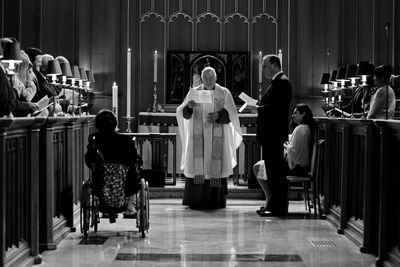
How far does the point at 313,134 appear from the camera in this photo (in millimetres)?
9102

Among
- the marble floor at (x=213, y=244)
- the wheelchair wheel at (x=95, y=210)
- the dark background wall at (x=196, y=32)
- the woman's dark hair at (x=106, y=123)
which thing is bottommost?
the marble floor at (x=213, y=244)

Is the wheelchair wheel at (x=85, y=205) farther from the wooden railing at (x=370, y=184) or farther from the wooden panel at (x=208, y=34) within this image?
the wooden panel at (x=208, y=34)

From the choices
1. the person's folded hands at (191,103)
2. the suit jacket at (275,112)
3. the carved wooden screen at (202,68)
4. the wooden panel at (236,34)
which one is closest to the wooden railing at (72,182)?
the suit jacket at (275,112)

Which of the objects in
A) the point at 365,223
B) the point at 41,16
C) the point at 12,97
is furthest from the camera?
the point at 41,16

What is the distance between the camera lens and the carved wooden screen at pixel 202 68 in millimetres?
14398

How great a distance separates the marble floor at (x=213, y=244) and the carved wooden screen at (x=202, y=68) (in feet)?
17.9

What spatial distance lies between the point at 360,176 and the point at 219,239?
1397 mm

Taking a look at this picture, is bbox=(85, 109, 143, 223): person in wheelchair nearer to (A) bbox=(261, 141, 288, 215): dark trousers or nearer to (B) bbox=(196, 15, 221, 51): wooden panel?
(A) bbox=(261, 141, 288, 215): dark trousers

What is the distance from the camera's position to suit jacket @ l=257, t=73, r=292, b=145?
9062 mm

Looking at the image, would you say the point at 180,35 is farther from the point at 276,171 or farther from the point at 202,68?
the point at 276,171

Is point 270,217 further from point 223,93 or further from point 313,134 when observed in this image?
point 223,93

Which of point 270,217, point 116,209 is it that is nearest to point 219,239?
point 116,209

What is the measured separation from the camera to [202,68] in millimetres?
14422

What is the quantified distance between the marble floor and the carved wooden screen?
5456 mm
